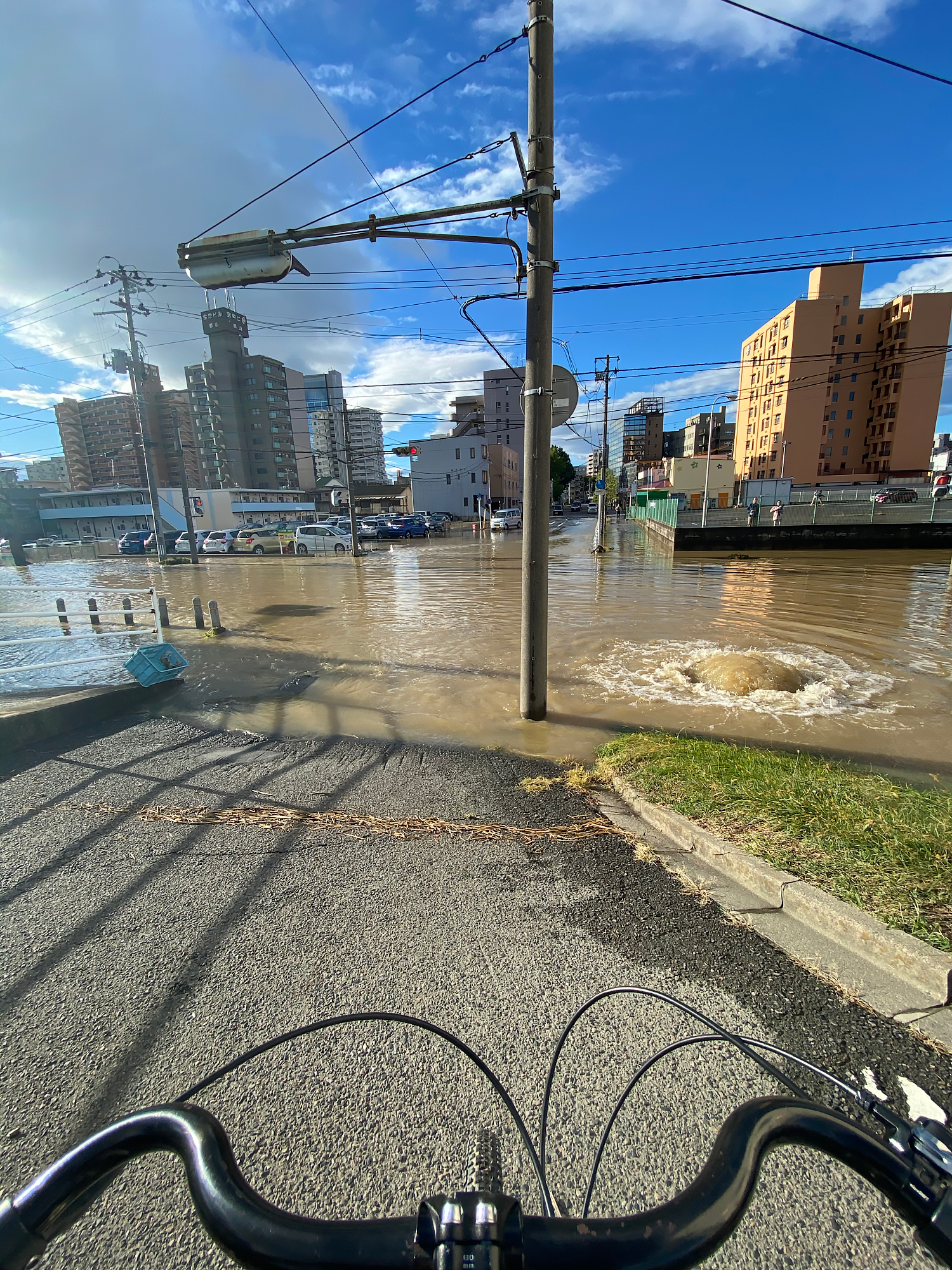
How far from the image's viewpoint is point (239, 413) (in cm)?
9356

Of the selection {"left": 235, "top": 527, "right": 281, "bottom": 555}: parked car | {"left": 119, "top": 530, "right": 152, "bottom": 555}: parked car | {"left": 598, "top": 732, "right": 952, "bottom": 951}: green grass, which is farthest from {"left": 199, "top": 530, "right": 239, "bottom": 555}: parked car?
{"left": 598, "top": 732, "right": 952, "bottom": 951}: green grass

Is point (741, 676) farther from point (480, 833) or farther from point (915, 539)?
point (915, 539)

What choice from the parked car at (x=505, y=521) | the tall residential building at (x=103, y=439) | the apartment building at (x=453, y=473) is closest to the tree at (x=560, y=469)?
the apartment building at (x=453, y=473)

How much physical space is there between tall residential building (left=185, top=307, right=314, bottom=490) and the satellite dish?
91.9 m

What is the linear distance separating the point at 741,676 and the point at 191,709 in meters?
7.39

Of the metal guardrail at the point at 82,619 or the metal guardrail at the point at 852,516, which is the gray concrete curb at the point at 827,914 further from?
the metal guardrail at the point at 852,516

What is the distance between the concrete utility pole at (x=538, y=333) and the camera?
5.02 metres

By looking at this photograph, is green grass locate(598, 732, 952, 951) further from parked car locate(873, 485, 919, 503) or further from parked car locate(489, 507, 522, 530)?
parked car locate(873, 485, 919, 503)

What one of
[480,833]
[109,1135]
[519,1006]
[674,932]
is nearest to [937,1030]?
[674,932]

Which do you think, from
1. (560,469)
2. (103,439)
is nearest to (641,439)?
(560,469)

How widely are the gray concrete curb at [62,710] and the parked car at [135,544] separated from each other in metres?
36.7

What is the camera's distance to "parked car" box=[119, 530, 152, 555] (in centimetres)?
3838

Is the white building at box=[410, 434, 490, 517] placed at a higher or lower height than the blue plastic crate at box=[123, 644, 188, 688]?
higher

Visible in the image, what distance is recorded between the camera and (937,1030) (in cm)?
211
